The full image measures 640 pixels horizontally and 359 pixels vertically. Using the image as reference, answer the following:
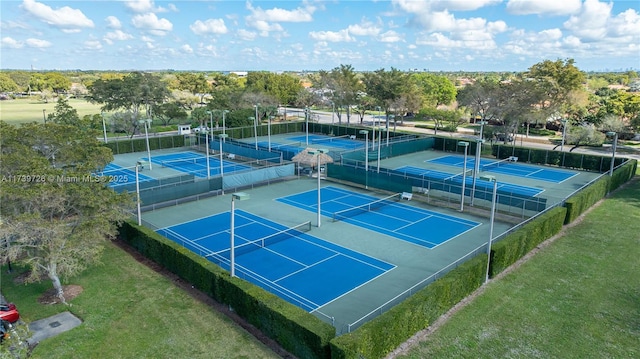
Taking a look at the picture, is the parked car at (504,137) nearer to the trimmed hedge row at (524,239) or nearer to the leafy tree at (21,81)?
the trimmed hedge row at (524,239)

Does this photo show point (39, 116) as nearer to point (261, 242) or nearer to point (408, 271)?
point (261, 242)

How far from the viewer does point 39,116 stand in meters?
96.7

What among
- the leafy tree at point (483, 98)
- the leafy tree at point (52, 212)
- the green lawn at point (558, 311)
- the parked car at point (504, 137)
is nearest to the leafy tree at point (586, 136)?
the parked car at point (504, 137)

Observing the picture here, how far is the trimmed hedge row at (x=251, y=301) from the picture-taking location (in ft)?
49.8

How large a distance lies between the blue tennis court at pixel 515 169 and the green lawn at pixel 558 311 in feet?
62.3

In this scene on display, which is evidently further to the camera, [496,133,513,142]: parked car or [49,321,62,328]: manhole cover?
[496,133,513,142]: parked car

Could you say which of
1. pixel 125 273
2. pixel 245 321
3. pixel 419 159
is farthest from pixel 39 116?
pixel 245 321

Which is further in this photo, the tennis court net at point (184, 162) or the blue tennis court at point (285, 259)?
the tennis court net at point (184, 162)

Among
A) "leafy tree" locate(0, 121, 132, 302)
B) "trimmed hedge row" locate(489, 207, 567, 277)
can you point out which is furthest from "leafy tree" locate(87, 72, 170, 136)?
"trimmed hedge row" locate(489, 207, 567, 277)

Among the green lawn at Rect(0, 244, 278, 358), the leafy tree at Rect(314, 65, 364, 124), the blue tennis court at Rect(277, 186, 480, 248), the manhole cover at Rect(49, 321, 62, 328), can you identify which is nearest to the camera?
the green lawn at Rect(0, 244, 278, 358)

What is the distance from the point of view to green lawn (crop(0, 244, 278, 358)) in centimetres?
1600

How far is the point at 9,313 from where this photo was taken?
56.2 ft

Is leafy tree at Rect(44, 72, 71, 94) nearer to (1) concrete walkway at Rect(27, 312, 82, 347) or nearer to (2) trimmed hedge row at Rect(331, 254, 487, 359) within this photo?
(1) concrete walkway at Rect(27, 312, 82, 347)

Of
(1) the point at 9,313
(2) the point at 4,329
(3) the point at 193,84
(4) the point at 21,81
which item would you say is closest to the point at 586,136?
(1) the point at 9,313
